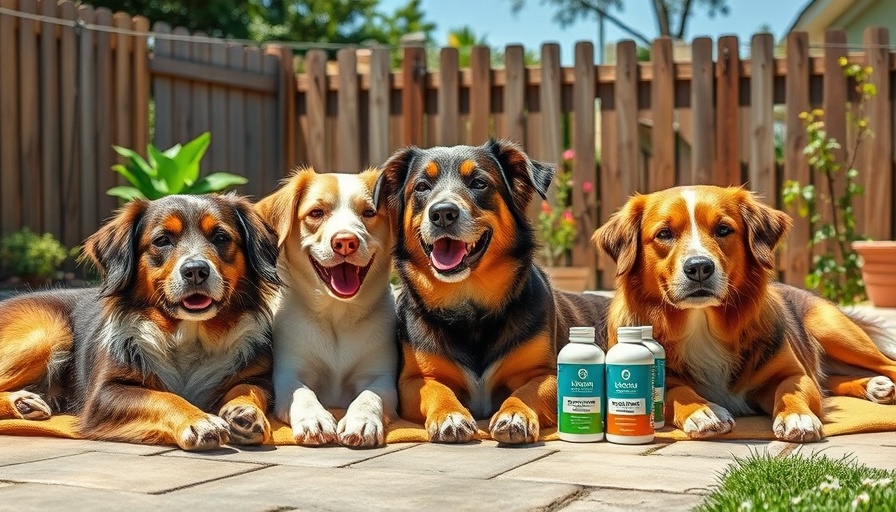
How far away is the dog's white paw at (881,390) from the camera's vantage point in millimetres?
4867

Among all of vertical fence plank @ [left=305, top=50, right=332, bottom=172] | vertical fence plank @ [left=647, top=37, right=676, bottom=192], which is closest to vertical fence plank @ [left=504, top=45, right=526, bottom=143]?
vertical fence plank @ [left=647, top=37, right=676, bottom=192]

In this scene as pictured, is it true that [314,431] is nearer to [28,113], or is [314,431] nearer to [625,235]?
[625,235]

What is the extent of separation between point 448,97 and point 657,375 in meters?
5.82

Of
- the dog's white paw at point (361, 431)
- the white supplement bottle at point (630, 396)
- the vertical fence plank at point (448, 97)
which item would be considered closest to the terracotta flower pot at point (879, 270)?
the vertical fence plank at point (448, 97)

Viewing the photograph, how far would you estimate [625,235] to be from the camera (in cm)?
458

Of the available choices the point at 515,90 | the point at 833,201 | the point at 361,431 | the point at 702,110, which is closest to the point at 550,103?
the point at 515,90

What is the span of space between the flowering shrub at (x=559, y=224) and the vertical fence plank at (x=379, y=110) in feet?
5.54

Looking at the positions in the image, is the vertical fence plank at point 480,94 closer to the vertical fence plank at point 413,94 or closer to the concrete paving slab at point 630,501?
the vertical fence plank at point 413,94

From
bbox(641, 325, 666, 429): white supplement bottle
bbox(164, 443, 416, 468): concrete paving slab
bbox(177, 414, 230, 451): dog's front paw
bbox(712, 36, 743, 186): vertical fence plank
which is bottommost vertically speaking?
bbox(164, 443, 416, 468): concrete paving slab

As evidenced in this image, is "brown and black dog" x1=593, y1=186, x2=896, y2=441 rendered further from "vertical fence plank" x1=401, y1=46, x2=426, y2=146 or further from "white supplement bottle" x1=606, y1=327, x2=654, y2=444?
"vertical fence plank" x1=401, y1=46, x2=426, y2=146

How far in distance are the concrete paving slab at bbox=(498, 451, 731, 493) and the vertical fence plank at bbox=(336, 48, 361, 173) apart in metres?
6.67

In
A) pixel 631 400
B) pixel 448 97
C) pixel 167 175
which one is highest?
pixel 448 97

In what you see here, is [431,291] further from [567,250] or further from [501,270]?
[567,250]

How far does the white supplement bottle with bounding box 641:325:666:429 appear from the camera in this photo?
4.17 m
